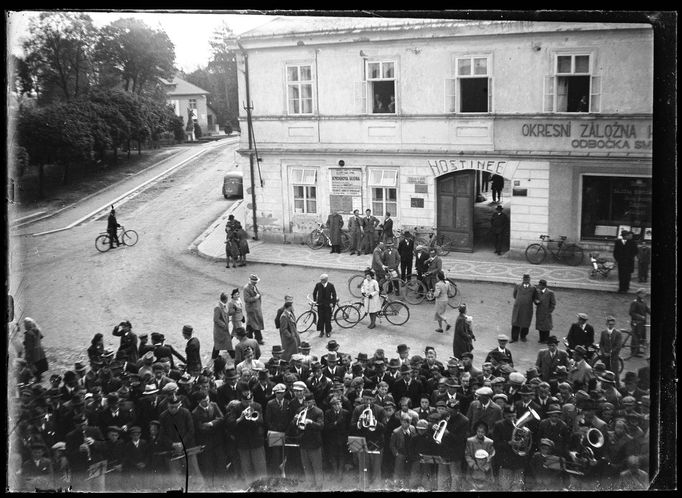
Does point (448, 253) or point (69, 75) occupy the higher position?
point (69, 75)

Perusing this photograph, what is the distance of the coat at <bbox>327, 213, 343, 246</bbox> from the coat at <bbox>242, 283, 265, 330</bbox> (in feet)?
13.7

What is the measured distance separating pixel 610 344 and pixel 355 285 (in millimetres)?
7274

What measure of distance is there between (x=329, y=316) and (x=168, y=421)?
20.0 feet

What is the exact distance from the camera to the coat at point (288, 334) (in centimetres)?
1428

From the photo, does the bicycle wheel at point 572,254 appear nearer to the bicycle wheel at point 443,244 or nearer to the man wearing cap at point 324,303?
the bicycle wheel at point 443,244

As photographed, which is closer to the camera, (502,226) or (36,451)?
(36,451)

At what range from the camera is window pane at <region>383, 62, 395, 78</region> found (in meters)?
19.4

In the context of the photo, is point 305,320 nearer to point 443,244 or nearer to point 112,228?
point 112,228

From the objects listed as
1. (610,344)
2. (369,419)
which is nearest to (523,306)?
(610,344)

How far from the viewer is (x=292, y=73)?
20.2m

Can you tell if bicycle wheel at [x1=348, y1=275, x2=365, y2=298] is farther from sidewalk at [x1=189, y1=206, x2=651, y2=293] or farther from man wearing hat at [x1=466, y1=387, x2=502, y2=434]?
man wearing hat at [x1=466, y1=387, x2=502, y2=434]

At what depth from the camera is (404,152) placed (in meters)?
19.6

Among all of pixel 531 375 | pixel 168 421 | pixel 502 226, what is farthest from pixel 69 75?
pixel 502 226

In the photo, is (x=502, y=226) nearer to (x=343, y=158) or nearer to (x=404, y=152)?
(x=404, y=152)
